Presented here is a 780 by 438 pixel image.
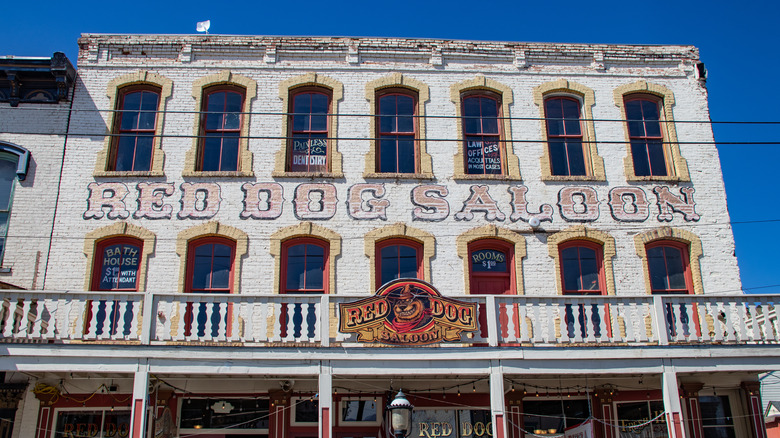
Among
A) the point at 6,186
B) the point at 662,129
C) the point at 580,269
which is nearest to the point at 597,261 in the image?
the point at 580,269

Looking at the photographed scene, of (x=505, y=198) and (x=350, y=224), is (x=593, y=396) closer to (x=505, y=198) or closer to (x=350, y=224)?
(x=505, y=198)

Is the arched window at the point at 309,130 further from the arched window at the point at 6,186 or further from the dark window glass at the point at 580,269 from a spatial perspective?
the arched window at the point at 6,186

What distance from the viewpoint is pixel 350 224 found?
1490 centimetres

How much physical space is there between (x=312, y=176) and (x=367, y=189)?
1.23 meters

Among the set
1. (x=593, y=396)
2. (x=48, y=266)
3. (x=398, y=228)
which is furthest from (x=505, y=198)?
(x=48, y=266)

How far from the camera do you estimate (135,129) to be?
621 inches

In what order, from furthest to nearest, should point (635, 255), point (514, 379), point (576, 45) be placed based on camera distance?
point (576, 45) → point (635, 255) → point (514, 379)

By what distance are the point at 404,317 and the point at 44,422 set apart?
7387 mm

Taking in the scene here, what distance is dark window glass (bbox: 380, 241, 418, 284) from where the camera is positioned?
1480 cm

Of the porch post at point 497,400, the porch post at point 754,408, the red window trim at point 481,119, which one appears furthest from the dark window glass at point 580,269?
the porch post at point 754,408

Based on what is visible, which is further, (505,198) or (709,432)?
(505,198)

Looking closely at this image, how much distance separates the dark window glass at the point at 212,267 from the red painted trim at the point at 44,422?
3567 millimetres

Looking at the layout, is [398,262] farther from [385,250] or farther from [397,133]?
[397,133]

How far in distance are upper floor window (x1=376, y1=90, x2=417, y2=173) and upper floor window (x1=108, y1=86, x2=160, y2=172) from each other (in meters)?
5.06
